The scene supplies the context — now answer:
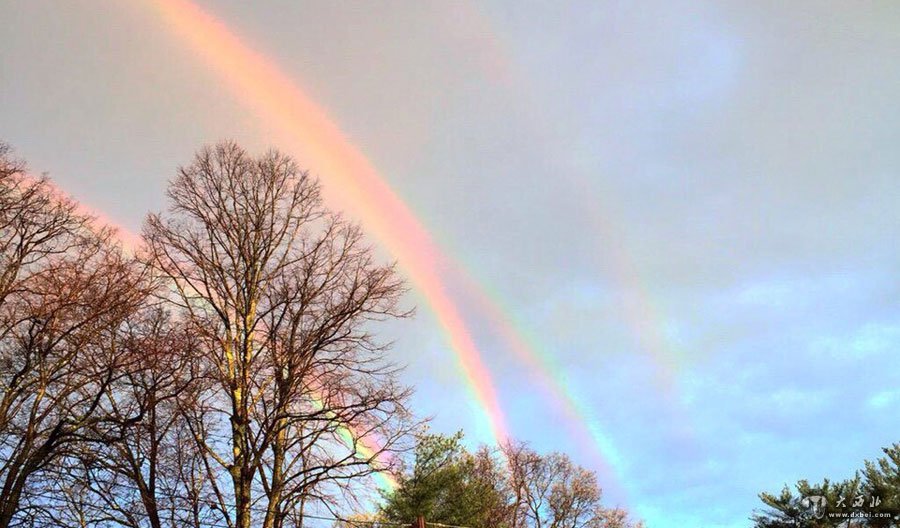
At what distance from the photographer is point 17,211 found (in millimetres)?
13086

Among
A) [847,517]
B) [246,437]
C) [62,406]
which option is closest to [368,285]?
[246,437]

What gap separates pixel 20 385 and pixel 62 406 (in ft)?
2.95

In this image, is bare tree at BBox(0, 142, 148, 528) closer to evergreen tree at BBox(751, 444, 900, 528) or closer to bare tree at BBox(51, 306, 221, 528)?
bare tree at BBox(51, 306, 221, 528)

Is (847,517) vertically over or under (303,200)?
under

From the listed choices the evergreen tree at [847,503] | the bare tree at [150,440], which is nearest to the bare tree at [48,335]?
the bare tree at [150,440]

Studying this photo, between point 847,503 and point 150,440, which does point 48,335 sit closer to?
point 150,440

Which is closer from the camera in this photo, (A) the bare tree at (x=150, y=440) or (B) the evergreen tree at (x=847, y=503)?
(A) the bare tree at (x=150, y=440)

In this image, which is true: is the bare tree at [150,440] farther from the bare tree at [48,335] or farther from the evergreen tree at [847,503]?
the evergreen tree at [847,503]

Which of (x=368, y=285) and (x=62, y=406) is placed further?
(x=368, y=285)

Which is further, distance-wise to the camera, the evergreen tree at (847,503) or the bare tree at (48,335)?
the evergreen tree at (847,503)

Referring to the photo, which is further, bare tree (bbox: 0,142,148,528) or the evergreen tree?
the evergreen tree

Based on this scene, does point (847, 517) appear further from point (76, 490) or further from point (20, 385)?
point (20, 385)

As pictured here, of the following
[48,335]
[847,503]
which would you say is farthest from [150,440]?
[847,503]

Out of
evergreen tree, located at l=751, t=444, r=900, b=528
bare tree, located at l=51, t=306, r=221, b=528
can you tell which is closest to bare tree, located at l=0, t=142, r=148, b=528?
bare tree, located at l=51, t=306, r=221, b=528
